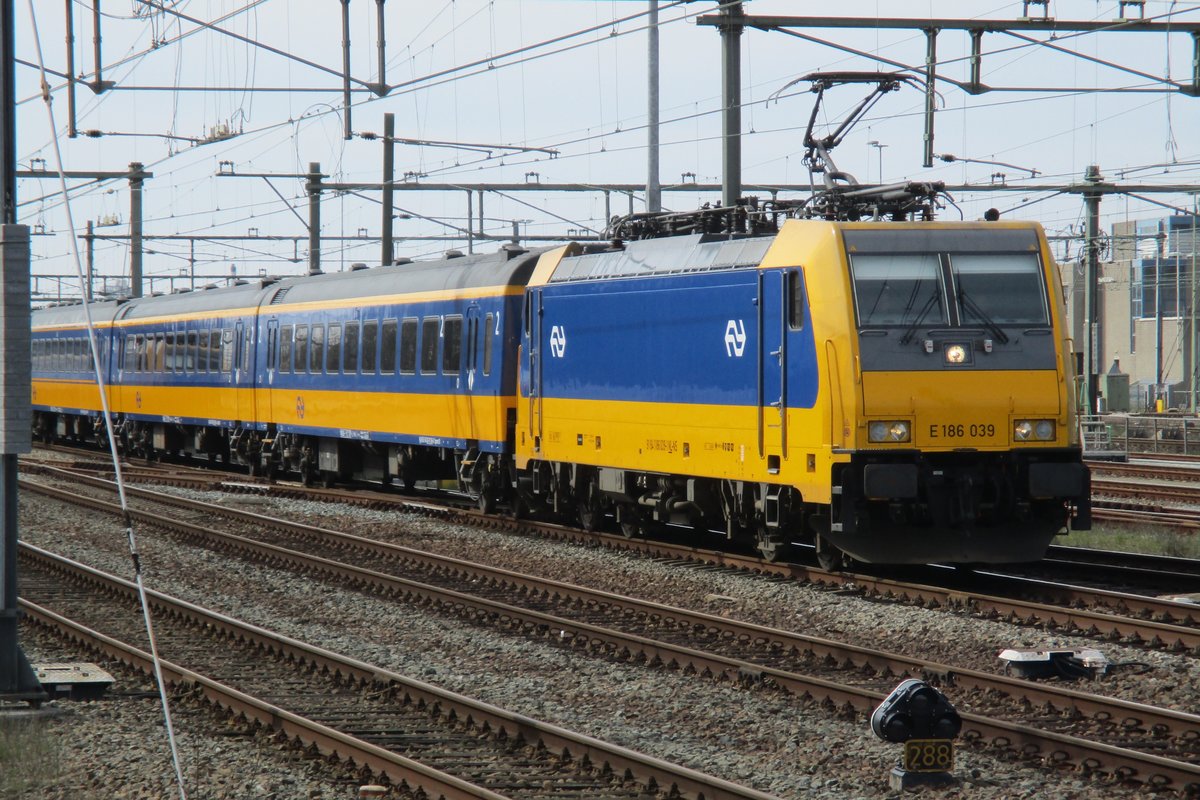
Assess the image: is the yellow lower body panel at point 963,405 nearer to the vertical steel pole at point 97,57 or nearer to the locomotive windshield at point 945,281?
the locomotive windshield at point 945,281

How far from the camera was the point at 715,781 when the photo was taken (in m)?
7.38

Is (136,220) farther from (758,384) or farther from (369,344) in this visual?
(758,384)

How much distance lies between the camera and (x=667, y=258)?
1644cm

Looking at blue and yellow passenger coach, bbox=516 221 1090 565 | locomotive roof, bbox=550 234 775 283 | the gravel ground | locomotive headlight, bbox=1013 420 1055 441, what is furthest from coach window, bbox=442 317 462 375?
locomotive headlight, bbox=1013 420 1055 441

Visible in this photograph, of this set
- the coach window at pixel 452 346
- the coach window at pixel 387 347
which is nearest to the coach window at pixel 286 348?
the coach window at pixel 387 347

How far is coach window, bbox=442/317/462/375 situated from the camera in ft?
70.9

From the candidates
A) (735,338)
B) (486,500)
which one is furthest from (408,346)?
(735,338)

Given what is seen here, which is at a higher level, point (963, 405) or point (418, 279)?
point (418, 279)

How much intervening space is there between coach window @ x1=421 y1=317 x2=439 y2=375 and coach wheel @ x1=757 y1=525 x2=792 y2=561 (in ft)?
26.1

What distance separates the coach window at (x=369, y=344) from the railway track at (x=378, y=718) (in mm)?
10685

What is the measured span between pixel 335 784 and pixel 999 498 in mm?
7419

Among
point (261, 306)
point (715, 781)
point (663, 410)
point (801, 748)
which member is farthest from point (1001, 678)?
point (261, 306)

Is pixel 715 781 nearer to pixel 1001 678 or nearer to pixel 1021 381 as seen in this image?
pixel 1001 678

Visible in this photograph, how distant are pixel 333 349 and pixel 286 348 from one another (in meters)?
2.21
